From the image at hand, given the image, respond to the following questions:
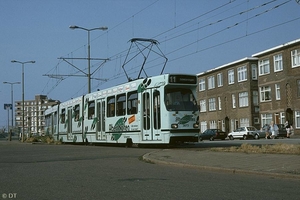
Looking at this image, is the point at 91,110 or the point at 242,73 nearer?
the point at 91,110

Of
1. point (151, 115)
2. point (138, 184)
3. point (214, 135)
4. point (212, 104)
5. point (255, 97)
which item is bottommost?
point (138, 184)

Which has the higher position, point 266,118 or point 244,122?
point 266,118

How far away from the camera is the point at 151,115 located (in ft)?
68.3

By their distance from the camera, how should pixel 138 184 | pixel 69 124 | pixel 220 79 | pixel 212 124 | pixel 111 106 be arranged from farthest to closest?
pixel 212 124, pixel 220 79, pixel 69 124, pixel 111 106, pixel 138 184

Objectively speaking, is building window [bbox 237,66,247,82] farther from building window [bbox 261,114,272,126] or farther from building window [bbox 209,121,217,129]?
building window [bbox 209,121,217,129]

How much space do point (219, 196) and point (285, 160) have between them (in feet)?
18.8

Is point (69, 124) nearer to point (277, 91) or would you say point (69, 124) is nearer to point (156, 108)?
point (156, 108)

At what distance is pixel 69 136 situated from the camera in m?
33.8

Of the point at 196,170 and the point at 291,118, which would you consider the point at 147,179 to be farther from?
the point at 291,118

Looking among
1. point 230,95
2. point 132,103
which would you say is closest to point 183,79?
point 132,103

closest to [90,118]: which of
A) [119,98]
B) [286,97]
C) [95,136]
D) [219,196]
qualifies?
[95,136]

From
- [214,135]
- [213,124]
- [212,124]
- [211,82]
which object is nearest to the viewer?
[214,135]

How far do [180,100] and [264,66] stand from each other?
35.3m

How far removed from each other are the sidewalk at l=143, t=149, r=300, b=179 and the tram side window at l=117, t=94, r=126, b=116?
800 cm
